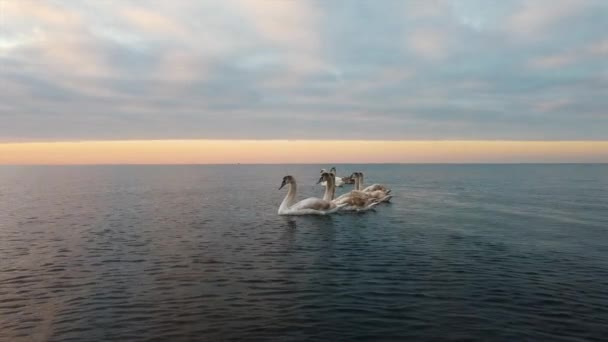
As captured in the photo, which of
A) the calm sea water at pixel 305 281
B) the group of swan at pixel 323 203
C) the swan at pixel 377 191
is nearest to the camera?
the calm sea water at pixel 305 281

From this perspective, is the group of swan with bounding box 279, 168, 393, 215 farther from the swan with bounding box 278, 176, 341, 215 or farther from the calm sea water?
the calm sea water

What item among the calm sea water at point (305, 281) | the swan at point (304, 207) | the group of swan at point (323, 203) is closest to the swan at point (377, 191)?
the group of swan at point (323, 203)

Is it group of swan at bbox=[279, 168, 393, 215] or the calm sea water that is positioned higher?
group of swan at bbox=[279, 168, 393, 215]

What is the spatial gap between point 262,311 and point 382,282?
17.0 ft

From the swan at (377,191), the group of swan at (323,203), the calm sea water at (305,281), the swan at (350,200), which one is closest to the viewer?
the calm sea water at (305,281)

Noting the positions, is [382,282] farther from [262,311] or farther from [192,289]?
[192,289]

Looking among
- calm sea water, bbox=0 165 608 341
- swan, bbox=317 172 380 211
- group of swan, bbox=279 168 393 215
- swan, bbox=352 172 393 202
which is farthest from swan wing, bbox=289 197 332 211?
swan, bbox=352 172 393 202

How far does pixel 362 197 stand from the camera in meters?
42.1

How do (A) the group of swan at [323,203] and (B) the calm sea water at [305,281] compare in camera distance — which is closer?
(B) the calm sea water at [305,281]

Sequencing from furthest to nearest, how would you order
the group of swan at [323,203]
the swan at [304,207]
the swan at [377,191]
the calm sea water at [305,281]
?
the swan at [377,191] < the group of swan at [323,203] < the swan at [304,207] < the calm sea water at [305,281]

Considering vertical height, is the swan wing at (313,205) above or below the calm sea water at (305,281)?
above

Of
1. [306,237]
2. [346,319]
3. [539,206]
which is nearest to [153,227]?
[306,237]

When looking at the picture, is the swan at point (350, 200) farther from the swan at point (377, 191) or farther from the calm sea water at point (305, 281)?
the calm sea water at point (305, 281)

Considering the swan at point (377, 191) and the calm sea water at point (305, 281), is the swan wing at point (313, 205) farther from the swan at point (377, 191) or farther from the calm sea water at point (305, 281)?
the swan at point (377, 191)
